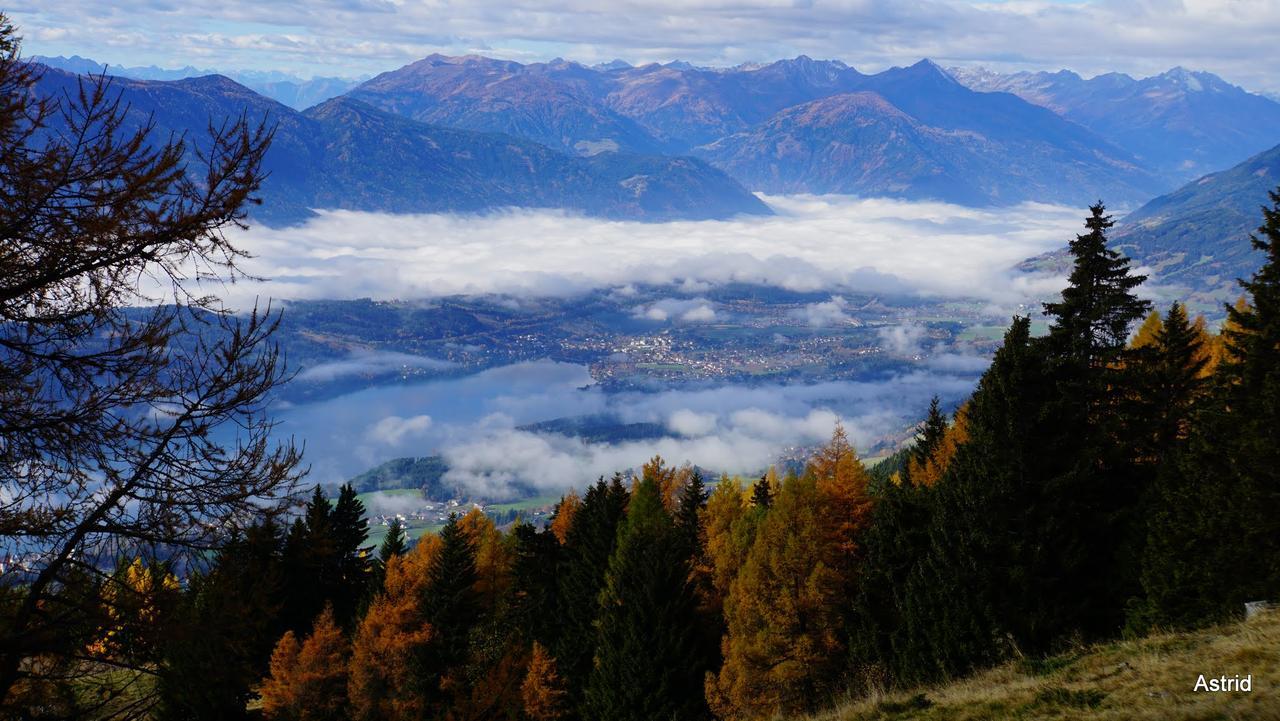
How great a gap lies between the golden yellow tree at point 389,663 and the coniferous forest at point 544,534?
118mm

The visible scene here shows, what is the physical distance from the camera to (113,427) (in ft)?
27.9

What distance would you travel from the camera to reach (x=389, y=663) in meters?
34.1

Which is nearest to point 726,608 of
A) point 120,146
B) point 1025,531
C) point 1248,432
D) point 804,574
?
point 804,574

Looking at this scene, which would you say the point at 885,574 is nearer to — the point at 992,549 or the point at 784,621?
the point at 784,621

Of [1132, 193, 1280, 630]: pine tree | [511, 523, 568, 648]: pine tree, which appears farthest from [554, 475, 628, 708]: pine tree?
[1132, 193, 1280, 630]: pine tree

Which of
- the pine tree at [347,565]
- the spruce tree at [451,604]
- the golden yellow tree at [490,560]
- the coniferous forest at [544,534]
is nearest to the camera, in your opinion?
the coniferous forest at [544,534]

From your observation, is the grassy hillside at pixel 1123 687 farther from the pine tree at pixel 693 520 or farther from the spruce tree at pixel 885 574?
the pine tree at pixel 693 520

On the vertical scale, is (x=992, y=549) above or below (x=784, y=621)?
above

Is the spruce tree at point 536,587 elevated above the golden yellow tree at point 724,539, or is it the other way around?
the golden yellow tree at point 724,539

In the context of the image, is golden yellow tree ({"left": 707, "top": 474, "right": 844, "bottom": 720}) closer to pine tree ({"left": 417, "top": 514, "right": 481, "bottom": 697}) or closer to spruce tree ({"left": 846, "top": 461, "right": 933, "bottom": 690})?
spruce tree ({"left": 846, "top": 461, "right": 933, "bottom": 690})

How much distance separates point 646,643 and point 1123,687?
57.4 feet

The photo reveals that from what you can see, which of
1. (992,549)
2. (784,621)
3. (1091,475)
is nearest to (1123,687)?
(992,549)

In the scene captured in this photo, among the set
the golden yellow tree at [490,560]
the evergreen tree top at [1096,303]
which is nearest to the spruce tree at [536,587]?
the golden yellow tree at [490,560]

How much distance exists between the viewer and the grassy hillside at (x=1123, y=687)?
1119 cm
